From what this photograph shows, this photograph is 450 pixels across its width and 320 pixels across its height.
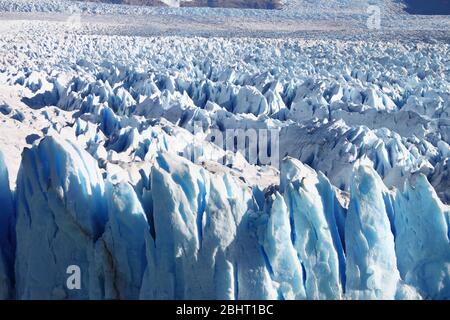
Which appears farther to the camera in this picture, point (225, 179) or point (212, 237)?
point (225, 179)

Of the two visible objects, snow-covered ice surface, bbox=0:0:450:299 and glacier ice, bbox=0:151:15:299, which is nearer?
snow-covered ice surface, bbox=0:0:450:299

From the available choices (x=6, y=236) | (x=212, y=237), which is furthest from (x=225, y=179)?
(x=6, y=236)

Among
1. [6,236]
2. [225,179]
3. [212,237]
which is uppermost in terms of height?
[225,179]

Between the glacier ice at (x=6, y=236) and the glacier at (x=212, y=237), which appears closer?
the glacier at (x=212, y=237)

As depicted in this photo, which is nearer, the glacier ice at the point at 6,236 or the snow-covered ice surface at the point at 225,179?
the snow-covered ice surface at the point at 225,179

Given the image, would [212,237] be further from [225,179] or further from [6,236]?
[6,236]

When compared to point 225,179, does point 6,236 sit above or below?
below

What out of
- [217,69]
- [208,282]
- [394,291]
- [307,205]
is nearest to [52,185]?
[208,282]

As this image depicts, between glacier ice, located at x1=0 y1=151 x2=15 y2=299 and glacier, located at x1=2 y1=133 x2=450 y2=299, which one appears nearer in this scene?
glacier, located at x1=2 y1=133 x2=450 y2=299
